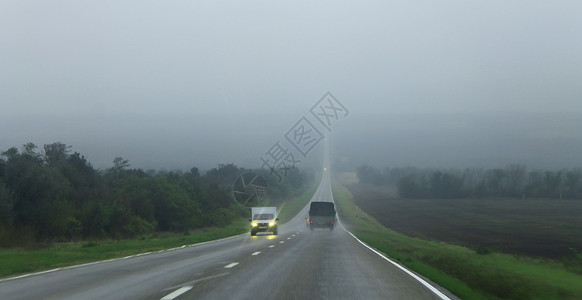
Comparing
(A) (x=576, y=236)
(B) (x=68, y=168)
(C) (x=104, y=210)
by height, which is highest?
(B) (x=68, y=168)

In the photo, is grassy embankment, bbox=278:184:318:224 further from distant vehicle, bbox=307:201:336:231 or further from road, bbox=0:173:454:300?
road, bbox=0:173:454:300

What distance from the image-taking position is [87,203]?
5416cm

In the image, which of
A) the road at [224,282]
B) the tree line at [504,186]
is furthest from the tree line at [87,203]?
the tree line at [504,186]

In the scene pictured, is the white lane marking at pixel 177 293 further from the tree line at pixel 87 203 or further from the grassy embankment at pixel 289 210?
the grassy embankment at pixel 289 210

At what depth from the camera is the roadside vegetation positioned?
30.4 metres

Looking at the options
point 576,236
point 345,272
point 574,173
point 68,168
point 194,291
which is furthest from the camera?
A: point 574,173

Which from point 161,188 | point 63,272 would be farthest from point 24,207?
point 63,272

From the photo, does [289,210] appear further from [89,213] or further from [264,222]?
[264,222]

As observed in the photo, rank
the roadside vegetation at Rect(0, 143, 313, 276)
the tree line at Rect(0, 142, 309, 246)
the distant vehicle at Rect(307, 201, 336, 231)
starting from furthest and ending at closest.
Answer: the distant vehicle at Rect(307, 201, 336, 231), the tree line at Rect(0, 142, 309, 246), the roadside vegetation at Rect(0, 143, 313, 276)

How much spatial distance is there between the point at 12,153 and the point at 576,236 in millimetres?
53123

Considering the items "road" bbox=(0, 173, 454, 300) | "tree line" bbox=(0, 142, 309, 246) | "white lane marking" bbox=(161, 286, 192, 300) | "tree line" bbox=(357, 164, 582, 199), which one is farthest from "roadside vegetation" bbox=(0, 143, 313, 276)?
"tree line" bbox=(357, 164, 582, 199)

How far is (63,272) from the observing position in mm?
14648

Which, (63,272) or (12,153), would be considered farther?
(12,153)

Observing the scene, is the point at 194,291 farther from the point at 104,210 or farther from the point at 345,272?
the point at 104,210
